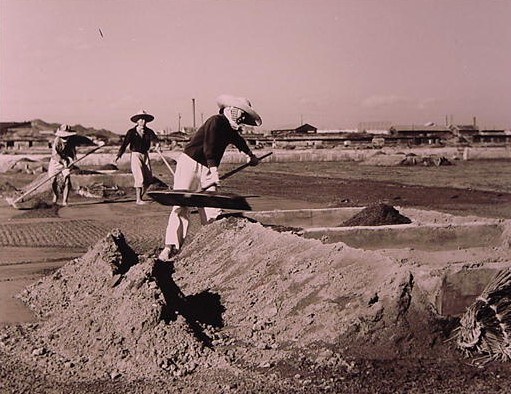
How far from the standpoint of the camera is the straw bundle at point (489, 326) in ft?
14.4

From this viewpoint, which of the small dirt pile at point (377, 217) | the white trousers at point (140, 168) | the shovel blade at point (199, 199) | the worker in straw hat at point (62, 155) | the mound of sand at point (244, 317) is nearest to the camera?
the mound of sand at point (244, 317)

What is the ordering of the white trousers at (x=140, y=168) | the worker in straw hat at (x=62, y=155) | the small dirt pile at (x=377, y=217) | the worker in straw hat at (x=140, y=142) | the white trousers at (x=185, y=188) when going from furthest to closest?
the worker in straw hat at (x=62, y=155) < the white trousers at (x=140, y=168) < the worker in straw hat at (x=140, y=142) < the small dirt pile at (x=377, y=217) < the white trousers at (x=185, y=188)

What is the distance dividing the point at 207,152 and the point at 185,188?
21.9 inches

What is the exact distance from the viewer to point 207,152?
6941 millimetres

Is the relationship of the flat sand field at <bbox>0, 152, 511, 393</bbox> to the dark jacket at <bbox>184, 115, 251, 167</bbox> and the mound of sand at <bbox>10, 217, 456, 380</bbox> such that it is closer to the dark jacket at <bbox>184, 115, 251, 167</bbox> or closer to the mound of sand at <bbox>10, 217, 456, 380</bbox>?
the mound of sand at <bbox>10, 217, 456, 380</bbox>

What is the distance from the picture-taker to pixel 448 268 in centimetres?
481

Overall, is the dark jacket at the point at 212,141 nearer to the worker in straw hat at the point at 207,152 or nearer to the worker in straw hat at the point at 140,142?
the worker in straw hat at the point at 207,152

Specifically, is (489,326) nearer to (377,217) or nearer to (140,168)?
(377,217)

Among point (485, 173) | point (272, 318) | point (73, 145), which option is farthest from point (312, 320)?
point (485, 173)

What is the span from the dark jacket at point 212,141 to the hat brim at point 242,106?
0.62 feet

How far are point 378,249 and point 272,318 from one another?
209cm

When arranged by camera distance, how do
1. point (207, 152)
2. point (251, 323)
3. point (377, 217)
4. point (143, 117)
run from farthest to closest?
point (143, 117)
point (377, 217)
point (207, 152)
point (251, 323)

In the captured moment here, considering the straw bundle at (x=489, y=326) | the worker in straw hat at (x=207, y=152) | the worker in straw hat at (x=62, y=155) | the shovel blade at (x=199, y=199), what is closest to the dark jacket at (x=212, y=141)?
the worker in straw hat at (x=207, y=152)

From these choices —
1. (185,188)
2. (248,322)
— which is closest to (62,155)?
(185,188)
